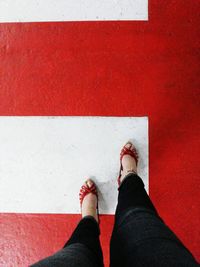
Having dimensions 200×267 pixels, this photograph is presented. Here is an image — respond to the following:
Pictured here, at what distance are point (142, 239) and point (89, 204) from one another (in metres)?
0.47

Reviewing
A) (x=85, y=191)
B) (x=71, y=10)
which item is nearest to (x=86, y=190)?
(x=85, y=191)

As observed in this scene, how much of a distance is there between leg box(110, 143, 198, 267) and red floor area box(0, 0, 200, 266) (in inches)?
12.5

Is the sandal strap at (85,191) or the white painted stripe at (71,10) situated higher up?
the white painted stripe at (71,10)

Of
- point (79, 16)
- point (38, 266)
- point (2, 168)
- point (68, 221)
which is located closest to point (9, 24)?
point (79, 16)

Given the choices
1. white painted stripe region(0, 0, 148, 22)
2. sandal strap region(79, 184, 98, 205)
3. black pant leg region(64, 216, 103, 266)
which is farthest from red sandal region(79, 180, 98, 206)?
white painted stripe region(0, 0, 148, 22)

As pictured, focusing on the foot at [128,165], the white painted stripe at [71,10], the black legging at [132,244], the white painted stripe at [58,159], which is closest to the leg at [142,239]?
the black legging at [132,244]

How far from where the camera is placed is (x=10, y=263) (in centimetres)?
129

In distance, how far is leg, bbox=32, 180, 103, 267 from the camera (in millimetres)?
A: 717

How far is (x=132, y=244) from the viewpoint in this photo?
766mm

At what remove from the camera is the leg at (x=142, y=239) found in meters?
0.69

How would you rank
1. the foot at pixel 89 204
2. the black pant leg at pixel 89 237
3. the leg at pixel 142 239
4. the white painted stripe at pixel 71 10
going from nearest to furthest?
the leg at pixel 142 239 < the black pant leg at pixel 89 237 < the foot at pixel 89 204 < the white painted stripe at pixel 71 10

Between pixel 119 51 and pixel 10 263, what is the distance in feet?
3.26

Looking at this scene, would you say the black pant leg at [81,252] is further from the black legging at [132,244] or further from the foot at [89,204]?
the foot at [89,204]

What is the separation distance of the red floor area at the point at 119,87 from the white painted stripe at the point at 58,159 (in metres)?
0.04
